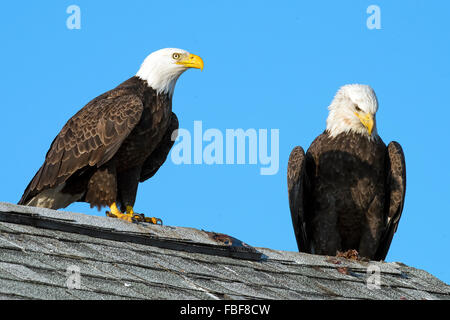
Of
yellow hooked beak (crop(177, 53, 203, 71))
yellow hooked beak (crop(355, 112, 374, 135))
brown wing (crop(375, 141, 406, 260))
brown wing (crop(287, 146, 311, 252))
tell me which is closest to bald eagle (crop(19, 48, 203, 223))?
yellow hooked beak (crop(177, 53, 203, 71))

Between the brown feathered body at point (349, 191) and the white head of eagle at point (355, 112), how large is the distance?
3.4 inches

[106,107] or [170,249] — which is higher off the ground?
[106,107]

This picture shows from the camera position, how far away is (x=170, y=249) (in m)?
5.82

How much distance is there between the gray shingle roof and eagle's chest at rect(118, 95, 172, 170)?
218 centimetres

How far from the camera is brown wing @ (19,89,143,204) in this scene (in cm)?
824

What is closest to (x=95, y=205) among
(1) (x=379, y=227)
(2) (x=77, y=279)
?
(1) (x=379, y=227)

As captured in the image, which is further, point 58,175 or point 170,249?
point 58,175

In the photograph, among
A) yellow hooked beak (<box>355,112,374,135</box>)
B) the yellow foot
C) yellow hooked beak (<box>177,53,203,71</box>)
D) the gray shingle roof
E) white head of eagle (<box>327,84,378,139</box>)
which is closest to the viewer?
the gray shingle roof

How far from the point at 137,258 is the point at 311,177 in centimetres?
389

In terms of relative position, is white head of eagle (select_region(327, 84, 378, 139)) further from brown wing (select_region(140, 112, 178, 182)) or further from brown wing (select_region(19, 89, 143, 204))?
brown wing (select_region(19, 89, 143, 204))

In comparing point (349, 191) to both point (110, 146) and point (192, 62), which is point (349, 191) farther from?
point (110, 146)

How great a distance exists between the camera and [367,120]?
28.6 ft

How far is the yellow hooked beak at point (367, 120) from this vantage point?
28.2ft
